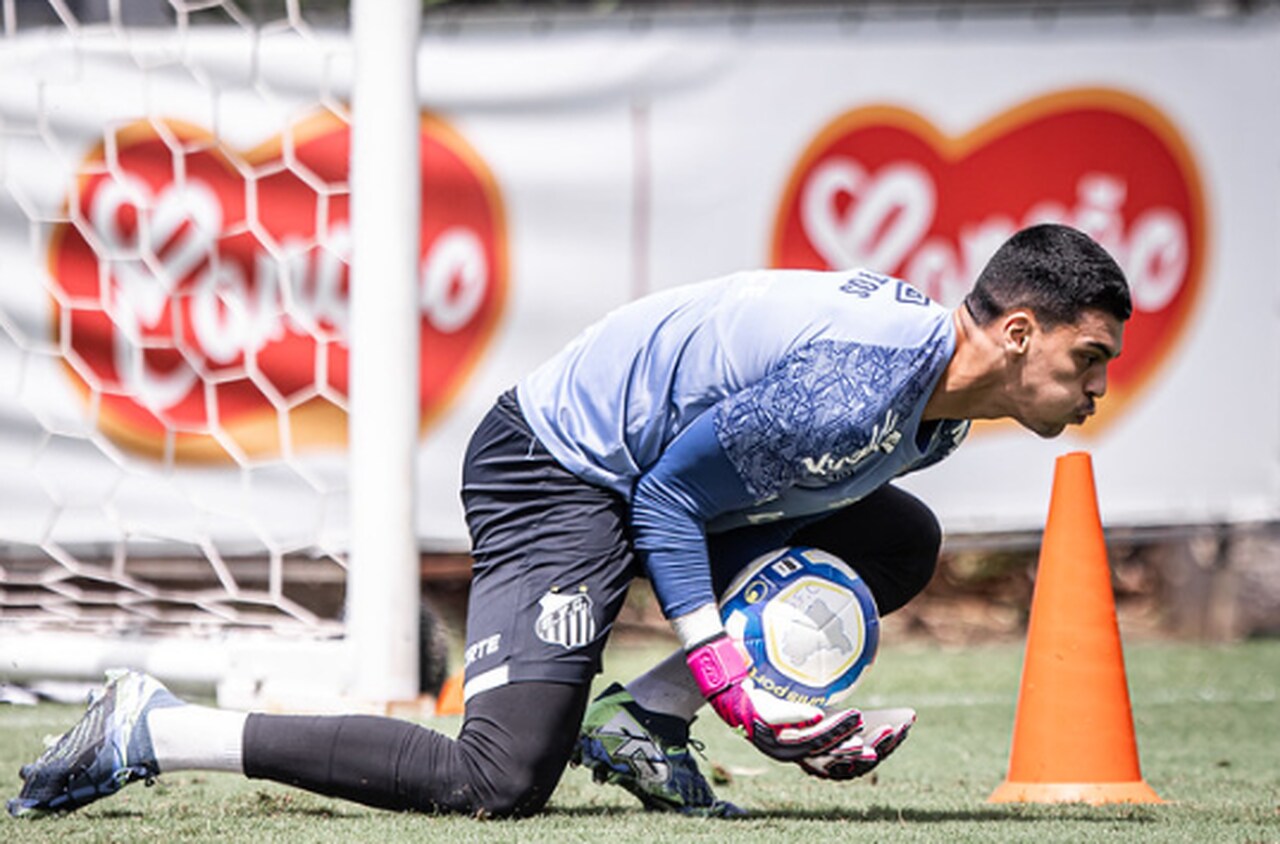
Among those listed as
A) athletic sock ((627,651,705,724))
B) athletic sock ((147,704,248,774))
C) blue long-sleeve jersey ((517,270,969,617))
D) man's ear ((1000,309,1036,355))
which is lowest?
athletic sock ((627,651,705,724))

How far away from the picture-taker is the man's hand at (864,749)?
3.84m

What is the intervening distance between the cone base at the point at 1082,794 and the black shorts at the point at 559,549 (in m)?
0.54

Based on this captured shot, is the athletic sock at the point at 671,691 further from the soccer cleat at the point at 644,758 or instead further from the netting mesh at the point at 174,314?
the netting mesh at the point at 174,314

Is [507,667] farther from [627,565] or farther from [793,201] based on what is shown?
[793,201]

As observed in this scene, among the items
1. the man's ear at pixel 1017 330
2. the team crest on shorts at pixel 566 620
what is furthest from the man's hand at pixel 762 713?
the man's ear at pixel 1017 330

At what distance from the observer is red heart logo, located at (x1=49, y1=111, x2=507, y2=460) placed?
736 cm

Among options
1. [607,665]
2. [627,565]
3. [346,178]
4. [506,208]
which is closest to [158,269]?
[346,178]

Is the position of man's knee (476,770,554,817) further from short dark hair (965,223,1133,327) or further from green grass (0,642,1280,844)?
short dark hair (965,223,1133,327)

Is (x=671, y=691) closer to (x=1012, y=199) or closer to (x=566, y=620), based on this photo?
(x=566, y=620)

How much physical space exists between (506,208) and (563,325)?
0.53 m

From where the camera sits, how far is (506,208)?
7.91 m

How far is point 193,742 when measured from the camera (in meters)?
3.90

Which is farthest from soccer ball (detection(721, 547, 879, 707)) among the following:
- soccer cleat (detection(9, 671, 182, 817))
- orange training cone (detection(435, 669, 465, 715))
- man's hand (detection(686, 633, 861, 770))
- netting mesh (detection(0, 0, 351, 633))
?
netting mesh (detection(0, 0, 351, 633))

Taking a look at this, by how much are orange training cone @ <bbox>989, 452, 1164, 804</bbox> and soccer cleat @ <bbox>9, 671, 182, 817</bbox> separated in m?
1.91
